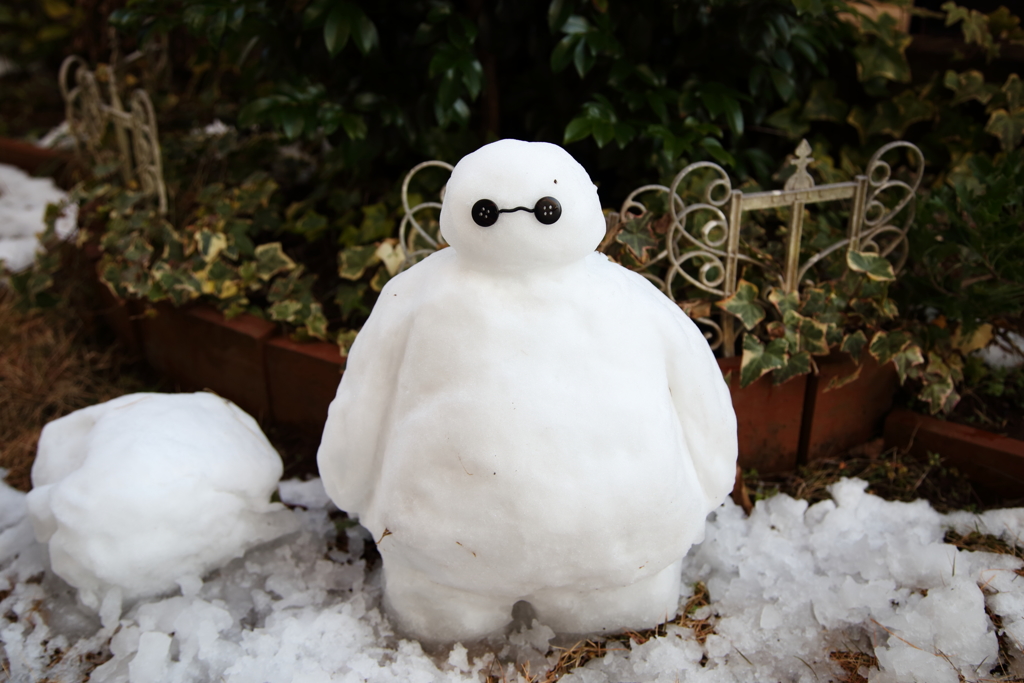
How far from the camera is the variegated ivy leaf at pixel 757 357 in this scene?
223 cm

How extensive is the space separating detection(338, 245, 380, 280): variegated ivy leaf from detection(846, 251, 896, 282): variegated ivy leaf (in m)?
1.40

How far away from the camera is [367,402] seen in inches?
67.2

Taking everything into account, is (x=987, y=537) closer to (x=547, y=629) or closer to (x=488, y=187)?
(x=547, y=629)

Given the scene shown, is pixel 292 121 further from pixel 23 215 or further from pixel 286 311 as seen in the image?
pixel 23 215

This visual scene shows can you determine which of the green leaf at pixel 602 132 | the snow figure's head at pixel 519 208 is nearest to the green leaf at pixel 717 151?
the green leaf at pixel 602 132

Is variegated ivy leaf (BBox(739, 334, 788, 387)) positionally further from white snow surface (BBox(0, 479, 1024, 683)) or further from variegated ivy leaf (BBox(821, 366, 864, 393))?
white snow surface (BBox(0, 479, 1024, 683))

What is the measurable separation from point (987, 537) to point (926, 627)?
1.56ft

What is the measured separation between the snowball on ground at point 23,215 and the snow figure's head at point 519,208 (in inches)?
109

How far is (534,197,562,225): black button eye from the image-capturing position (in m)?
1.44

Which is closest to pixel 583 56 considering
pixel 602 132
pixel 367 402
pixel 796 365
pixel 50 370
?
pixel 602 132

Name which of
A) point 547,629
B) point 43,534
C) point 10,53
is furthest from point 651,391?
point 10,53

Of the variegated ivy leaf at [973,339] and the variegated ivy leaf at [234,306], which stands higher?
the variegated ivy leaf at [973,339]

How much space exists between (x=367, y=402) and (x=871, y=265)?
1.45 metres

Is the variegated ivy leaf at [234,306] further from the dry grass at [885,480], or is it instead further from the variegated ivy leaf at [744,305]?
the dry grass at [885,480]
